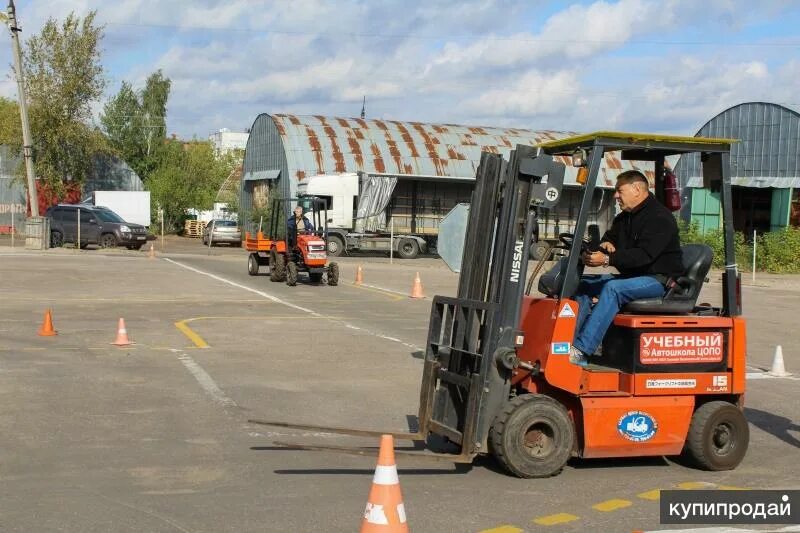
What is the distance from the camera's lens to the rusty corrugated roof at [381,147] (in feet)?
171

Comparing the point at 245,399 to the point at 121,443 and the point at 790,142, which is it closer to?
the point at 121,443

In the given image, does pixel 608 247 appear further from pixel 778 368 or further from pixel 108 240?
pixel 108 240

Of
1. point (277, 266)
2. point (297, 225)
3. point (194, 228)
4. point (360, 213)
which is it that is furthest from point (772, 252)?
point (194, 228)

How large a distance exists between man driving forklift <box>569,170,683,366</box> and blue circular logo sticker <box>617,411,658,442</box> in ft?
1.71

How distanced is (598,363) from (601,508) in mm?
1485

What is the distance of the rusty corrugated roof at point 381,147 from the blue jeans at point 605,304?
42.7m

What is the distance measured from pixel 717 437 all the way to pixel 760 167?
134 feet

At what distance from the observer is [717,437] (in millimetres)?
8039

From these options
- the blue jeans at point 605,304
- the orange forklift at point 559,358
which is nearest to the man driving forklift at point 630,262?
the blue jeans at point 605,304

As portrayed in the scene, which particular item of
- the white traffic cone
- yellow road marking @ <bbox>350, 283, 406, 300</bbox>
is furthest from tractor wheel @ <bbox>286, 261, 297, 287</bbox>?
the white traffic cone

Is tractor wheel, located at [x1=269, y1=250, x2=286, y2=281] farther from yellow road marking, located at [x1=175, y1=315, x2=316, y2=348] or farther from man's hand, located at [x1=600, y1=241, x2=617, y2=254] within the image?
man's hand, located at [x1=600, y1=241, x2=617, y2=254]

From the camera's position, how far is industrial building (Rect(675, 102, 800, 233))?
44469 millimetres

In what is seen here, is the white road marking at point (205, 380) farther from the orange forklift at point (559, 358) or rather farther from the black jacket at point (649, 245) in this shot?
the black jacket at point (649, 245)

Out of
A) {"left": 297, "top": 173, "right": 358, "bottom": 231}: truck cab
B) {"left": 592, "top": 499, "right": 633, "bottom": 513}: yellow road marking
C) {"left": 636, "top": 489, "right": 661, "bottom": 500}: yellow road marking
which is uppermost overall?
{"left": 297, "top": 173, "right": 358, "bottom": 231}: truck cab
